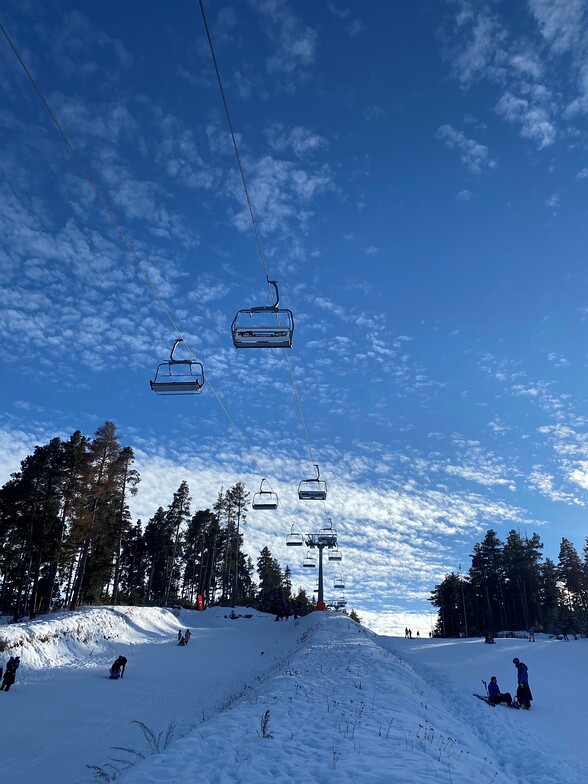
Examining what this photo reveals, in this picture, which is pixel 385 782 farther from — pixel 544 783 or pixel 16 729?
pixel 16 729

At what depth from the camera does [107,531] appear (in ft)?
180

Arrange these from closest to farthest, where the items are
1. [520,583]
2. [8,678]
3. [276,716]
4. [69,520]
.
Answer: [276,716] → [8,678] → [69,520] → [520,583]

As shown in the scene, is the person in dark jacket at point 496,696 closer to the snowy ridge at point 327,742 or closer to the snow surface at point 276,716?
the snow surface at point 276,716

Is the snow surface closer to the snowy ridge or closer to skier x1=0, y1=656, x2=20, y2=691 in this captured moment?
the snowy ridge

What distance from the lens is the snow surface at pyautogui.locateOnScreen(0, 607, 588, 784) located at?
7.94m

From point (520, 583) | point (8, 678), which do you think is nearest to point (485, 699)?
point (8, 678)

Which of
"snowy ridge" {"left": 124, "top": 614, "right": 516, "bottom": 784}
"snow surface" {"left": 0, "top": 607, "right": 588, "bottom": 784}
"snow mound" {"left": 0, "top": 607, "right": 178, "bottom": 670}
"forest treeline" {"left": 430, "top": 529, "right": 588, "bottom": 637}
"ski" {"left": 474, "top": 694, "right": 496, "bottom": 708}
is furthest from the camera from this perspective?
"forest treeline" {"left": 430, "top": 529, "right": 588, "bottom": 637}

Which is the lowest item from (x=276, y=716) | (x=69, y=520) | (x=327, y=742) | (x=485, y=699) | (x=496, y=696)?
(x=485, y=699)

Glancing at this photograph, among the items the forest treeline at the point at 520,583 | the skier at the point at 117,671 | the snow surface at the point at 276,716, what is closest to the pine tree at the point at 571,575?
the forest treeline at the point at 520,583

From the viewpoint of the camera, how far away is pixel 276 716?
10.5m

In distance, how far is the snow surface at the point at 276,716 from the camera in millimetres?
7941

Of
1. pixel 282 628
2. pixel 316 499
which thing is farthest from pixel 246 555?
pixel 316 499

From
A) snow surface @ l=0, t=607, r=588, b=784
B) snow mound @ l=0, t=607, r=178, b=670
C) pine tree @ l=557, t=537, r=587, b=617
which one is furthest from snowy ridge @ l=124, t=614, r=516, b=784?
pine tree @ l=557, t=537, r=587, b=617

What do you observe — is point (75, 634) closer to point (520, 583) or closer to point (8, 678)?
point (8, 678)
